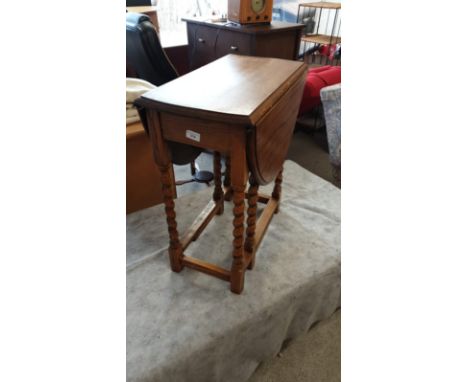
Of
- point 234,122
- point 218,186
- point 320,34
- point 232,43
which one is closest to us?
point 234,122

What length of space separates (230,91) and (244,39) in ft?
4.80

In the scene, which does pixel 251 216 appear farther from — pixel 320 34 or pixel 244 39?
pixel 320 34

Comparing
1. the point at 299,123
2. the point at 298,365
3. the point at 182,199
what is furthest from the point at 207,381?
the point at 299,123

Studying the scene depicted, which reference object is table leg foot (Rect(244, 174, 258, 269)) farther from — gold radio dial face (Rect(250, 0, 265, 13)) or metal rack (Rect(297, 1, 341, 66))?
metal rack (Rect(297, 1, 341, 66))

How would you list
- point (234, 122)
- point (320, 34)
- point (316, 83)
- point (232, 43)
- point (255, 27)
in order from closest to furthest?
point (234, 122), point (255, 27), point (232, 43), point (316, 83), point (320, 34)

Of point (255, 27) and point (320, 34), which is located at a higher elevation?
point (320, 34)

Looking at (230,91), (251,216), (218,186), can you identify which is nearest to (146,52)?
(218,186)

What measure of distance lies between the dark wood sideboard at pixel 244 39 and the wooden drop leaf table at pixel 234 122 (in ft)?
3.30

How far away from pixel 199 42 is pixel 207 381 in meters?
2.42

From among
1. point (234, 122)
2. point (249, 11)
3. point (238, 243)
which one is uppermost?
point (249, 11)

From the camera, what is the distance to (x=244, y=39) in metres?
2.17

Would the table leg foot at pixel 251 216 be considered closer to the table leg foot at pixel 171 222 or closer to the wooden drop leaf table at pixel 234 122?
the wooden drop leaf table at pixel 234 122

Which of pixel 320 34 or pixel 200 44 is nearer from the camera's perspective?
pixel 200 44

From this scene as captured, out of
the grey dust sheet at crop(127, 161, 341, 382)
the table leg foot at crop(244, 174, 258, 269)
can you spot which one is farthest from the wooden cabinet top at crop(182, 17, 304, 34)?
the table leg foot at crop(244, 174, 258, 269)
